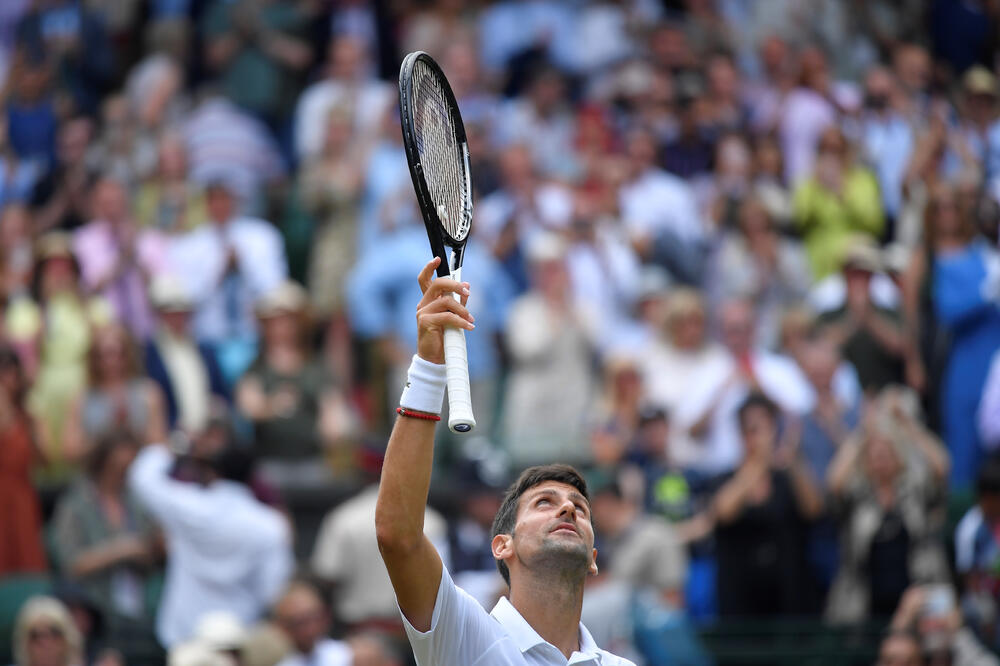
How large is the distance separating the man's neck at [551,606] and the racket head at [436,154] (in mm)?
822

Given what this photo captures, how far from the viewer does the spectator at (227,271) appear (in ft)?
39.2

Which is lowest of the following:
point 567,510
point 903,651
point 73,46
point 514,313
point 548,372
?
point 903,651

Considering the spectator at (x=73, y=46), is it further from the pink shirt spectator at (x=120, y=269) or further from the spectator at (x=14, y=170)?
the pink shirt spectator at (x=120, y=269)

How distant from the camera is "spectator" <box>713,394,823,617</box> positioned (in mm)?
9758

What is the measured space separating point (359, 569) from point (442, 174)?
4.79 metres

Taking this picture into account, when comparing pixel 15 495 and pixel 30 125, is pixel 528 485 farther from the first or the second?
pixel 30 125

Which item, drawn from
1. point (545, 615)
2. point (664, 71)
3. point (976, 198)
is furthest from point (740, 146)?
point (545, 615)

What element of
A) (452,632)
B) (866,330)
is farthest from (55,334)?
(452,632)

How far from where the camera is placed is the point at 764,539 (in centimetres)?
975

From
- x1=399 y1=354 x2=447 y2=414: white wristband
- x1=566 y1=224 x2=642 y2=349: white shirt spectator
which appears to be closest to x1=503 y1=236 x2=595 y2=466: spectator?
x1=566 y1=224 x2=642 y2=349: white shirt spectator

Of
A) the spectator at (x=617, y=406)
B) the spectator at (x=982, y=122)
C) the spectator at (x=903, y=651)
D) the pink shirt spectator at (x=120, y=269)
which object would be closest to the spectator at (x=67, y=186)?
the pink shirt spectator at (x=120, y=269)

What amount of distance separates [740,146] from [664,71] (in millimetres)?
1506

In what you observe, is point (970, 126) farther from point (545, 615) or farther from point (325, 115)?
point (545, 615)

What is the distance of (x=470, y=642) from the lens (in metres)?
4.38
